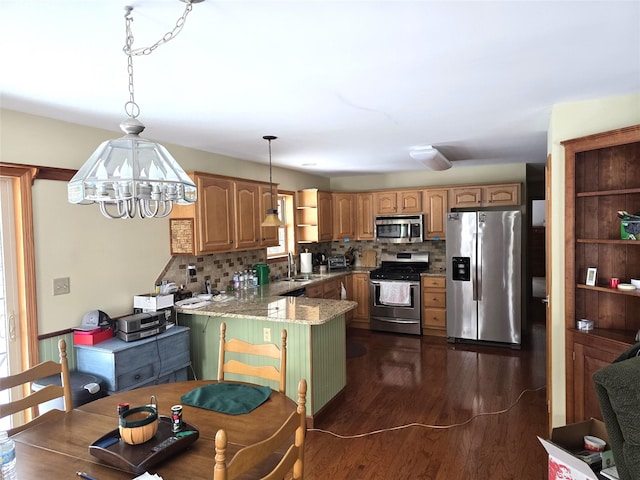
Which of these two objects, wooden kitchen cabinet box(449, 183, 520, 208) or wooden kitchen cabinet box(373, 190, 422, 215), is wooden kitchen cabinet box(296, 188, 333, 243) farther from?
wooden kitchen cabinet box(449, 183, 520, 208)

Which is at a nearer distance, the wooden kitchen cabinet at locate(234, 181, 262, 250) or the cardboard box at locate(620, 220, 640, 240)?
the cardboard box at locate(620, 220, 640, 240)

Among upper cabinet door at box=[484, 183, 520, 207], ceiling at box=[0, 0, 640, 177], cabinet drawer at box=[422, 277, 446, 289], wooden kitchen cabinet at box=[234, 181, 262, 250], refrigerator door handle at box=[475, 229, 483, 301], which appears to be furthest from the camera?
cabinet drawer at box=[422, 277, 446, 289]

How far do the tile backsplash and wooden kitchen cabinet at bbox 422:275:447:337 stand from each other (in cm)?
53

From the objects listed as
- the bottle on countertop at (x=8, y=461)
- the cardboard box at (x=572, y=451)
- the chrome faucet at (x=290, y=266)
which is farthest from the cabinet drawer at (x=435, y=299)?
the bottle on countertop at (x=8, y=461)

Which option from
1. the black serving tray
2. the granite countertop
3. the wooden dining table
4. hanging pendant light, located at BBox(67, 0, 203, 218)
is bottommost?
the wooden dining table

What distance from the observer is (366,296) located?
617 cm

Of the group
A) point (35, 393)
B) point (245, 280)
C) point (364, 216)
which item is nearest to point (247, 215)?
point (245, 280)

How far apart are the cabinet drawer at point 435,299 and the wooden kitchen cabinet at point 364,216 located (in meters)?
1.29

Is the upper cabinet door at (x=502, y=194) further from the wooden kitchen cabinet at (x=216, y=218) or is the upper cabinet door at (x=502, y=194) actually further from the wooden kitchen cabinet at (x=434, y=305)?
the wooden kitchen cabinet at (x=216, y=218)

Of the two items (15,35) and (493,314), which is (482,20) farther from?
(493,314)

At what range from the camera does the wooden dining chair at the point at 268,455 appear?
1.04 metres

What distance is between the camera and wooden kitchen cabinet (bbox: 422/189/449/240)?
19.1 feet

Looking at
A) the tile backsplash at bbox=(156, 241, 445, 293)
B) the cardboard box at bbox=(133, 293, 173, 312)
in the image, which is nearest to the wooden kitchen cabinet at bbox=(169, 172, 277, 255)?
the tile backsplash at bbox=(156, 241, 445, 293)

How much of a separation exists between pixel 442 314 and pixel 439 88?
12.7 feet
